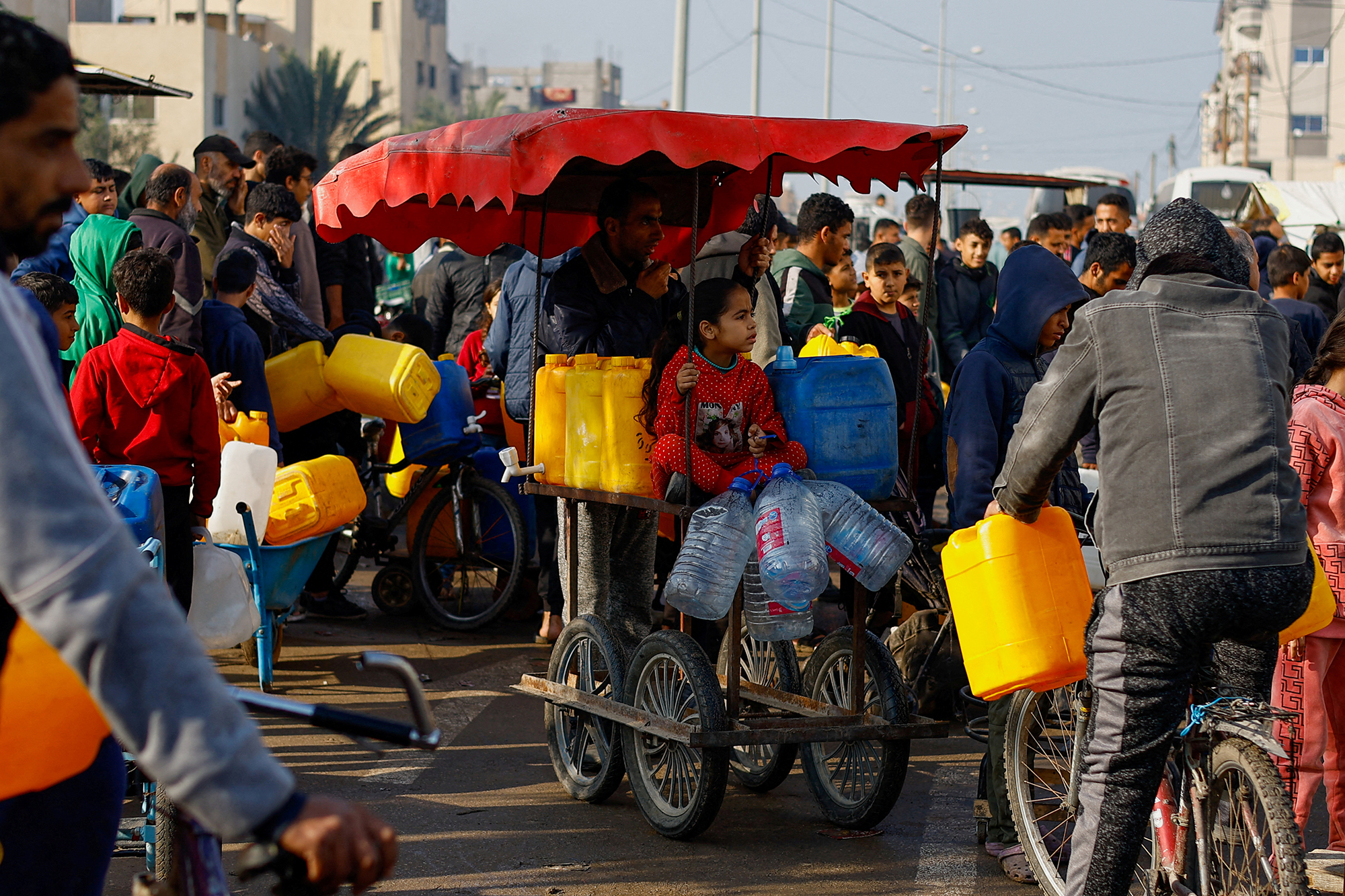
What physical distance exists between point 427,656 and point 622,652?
2527 millimetres

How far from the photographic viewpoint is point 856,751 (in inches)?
204

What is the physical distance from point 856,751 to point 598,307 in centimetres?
206

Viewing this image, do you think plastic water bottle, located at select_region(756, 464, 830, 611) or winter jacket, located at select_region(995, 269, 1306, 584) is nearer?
winter jacket, located at select_region(995, 269, 1306, 584)

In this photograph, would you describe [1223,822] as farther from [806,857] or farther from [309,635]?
[309,635]

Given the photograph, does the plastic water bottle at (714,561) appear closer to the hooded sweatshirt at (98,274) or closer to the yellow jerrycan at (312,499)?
the yellow jerrycan at (312,499)

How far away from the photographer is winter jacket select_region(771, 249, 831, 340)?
8164 millimetres

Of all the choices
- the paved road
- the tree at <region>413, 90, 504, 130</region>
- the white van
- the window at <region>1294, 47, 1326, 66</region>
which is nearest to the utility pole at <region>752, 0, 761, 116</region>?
the white van

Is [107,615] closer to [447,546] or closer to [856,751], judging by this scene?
[856,751]

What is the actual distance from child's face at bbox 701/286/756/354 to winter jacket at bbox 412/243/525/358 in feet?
15.7

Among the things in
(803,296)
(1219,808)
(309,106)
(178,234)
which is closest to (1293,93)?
(309,106)

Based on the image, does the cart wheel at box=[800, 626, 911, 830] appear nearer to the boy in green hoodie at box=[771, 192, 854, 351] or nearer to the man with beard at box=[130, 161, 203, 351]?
the boy in green hoodie at box=[771, 192, 854, 351]

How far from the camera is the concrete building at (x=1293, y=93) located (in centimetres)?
7762

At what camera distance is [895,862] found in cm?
482

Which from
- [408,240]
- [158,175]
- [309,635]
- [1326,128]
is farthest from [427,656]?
[1326,128]
